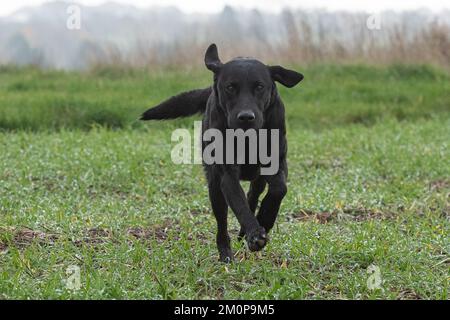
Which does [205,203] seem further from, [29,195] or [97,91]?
[97,91]

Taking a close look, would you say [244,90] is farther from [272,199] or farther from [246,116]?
[272,199]

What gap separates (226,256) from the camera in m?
5.11

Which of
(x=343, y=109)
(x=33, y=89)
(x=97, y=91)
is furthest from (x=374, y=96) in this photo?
(x=33, y=89)

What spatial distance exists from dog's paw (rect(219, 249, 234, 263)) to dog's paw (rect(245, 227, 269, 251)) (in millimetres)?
527

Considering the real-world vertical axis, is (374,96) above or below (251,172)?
below

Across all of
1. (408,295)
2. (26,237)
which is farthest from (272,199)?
(26,237)

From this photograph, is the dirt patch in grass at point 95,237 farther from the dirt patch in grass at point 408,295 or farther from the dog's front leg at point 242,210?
the dirt patch in grass at point 408,295

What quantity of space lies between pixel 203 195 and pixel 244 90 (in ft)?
8.67

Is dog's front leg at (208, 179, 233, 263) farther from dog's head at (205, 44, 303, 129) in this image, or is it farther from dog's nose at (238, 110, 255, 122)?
dog's nose at (238, 110, 255, 122)

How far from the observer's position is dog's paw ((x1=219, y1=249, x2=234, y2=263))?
5078 mm
